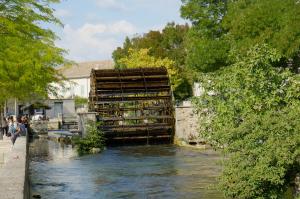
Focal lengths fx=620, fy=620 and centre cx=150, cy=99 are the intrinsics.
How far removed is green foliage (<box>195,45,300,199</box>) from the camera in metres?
9.11

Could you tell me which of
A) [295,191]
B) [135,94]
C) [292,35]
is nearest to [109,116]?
[135,94]

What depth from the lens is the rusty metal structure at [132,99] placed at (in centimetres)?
2686

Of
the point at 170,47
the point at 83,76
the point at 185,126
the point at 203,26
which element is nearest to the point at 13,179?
the point at 185,126

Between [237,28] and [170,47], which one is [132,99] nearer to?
[237,28]

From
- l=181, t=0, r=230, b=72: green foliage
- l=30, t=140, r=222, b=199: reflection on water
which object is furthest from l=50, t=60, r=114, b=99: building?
l=30, t=140, r=222, b=199: reflection on water

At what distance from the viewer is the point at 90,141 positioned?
936 inches

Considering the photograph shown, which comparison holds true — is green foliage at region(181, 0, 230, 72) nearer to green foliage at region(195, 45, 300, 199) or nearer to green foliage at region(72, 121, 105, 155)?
green foliage at region(72, 121, 105, 155)

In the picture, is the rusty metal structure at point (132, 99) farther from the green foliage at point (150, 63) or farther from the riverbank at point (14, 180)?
the green foliage at point (150, 63)

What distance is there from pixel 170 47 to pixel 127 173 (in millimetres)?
43208

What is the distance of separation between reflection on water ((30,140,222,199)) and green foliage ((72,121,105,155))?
466mm

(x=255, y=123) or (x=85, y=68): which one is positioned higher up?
(x=85, y=68)

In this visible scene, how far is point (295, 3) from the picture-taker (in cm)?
3206

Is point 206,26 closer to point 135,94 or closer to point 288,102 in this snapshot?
point 135,94

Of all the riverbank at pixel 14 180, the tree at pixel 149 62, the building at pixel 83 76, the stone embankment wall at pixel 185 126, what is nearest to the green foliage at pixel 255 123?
the riverbank at pixel 14 180
